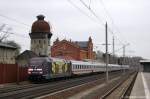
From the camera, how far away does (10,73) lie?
41906 millimetres

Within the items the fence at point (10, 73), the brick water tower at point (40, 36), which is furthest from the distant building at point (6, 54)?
the brick water tower at point (40, 36)

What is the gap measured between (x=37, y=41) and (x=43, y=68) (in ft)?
187

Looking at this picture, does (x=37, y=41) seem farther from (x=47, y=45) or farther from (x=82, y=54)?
(x=82, y=54)

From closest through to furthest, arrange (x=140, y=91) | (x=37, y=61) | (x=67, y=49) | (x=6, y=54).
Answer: (x=140, y=91) < (x=37, y=61) < (x=6, y=54) < (x=67, y=49)

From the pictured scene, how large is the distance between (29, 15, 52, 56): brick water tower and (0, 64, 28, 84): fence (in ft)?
171

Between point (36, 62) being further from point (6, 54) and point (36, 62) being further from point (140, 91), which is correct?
point (140, 91)

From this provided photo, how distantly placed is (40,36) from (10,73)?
189 feet

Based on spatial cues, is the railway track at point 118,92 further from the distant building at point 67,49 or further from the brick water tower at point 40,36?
the distant building at point 67,49

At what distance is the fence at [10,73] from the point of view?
39.9 m

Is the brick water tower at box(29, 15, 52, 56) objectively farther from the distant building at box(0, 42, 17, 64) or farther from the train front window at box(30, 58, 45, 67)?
the train front window at box(30, 58, 45, 67)

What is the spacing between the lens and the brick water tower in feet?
322

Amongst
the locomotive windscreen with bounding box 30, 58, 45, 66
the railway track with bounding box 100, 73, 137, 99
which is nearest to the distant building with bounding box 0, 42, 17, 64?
the locomotive windscreen with bounding box 30, 58, 45, 66

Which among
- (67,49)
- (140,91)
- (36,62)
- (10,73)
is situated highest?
(67,49)

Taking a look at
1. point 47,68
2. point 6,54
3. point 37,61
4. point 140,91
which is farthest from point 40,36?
point 140,91
